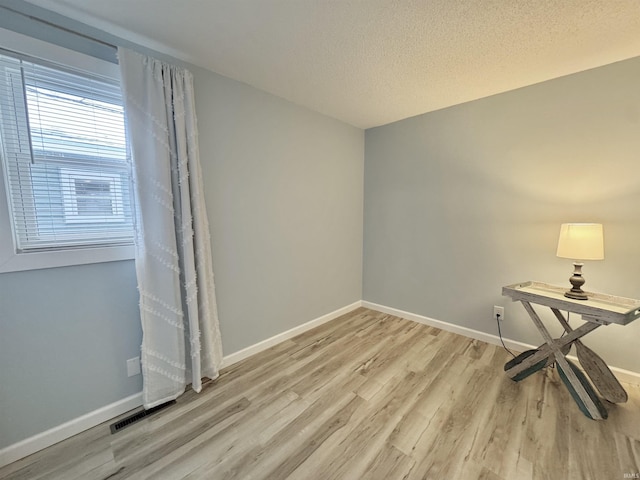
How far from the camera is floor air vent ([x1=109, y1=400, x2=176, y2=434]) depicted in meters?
1.57

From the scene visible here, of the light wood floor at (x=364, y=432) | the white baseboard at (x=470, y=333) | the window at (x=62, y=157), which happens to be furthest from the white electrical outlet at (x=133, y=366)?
the white baseboard at (x=470, y=333)

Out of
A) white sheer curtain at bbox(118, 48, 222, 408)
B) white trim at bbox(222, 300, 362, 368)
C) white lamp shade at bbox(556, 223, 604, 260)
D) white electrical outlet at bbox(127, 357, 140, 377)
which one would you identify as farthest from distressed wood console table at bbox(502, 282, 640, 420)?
white electrical outlet at bbox(127, 357, 140, 377)

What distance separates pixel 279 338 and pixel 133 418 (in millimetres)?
1234

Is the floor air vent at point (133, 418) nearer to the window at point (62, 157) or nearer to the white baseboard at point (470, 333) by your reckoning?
the window at point (62, 157)

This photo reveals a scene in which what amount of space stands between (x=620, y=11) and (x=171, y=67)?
8.58ft

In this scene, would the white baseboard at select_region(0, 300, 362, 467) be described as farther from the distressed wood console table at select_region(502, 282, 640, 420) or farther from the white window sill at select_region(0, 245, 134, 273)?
the distressed wood console table at select_region(502, 282, 640, 420)

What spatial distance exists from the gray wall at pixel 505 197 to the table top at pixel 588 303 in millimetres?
256

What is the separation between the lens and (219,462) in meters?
1.35

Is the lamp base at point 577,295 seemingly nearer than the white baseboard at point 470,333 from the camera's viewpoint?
Yes

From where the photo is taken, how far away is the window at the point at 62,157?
1.30m

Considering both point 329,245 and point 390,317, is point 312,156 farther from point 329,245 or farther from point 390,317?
point 390,317

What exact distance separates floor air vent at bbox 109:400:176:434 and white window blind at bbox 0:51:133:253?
3.66 ft

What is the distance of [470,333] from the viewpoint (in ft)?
8.71

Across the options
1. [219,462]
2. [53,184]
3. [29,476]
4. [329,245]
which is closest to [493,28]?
[329,245]
